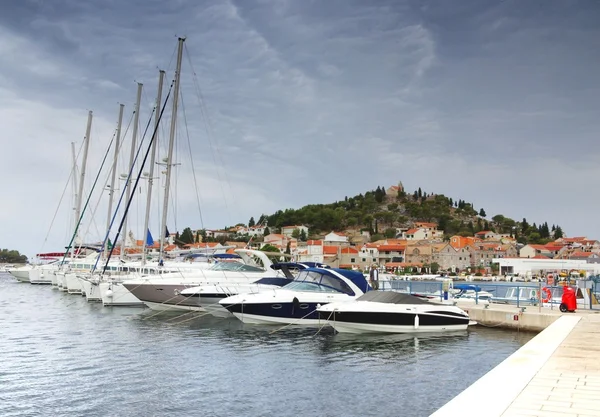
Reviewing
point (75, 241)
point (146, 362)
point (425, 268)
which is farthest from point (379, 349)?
point (425, 268)

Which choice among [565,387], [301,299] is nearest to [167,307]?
[301,299]

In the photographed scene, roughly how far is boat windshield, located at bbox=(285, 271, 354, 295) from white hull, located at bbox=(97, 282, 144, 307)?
13510 millimetres

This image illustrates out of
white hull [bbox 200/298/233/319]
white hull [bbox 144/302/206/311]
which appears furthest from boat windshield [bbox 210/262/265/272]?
white hull [bbox 200/298/233/319]

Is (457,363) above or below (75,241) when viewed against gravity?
below

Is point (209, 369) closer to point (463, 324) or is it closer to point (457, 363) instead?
point (457, 363)

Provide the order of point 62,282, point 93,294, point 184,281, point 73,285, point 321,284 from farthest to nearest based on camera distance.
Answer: point 62,282 → point 73,285 → point 93,294 → point 184,281 → point 321,284

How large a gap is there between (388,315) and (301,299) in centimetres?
443

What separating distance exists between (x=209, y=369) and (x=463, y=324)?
12.5 m

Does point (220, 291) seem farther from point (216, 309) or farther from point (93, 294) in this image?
point (93, 294)

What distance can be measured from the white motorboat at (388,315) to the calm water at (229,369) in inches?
24.3

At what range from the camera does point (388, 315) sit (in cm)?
2225

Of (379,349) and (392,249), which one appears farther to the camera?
(392,249)

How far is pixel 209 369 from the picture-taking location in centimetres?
1566

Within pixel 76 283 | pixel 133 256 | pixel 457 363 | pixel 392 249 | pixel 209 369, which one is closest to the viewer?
pixel 209 369
